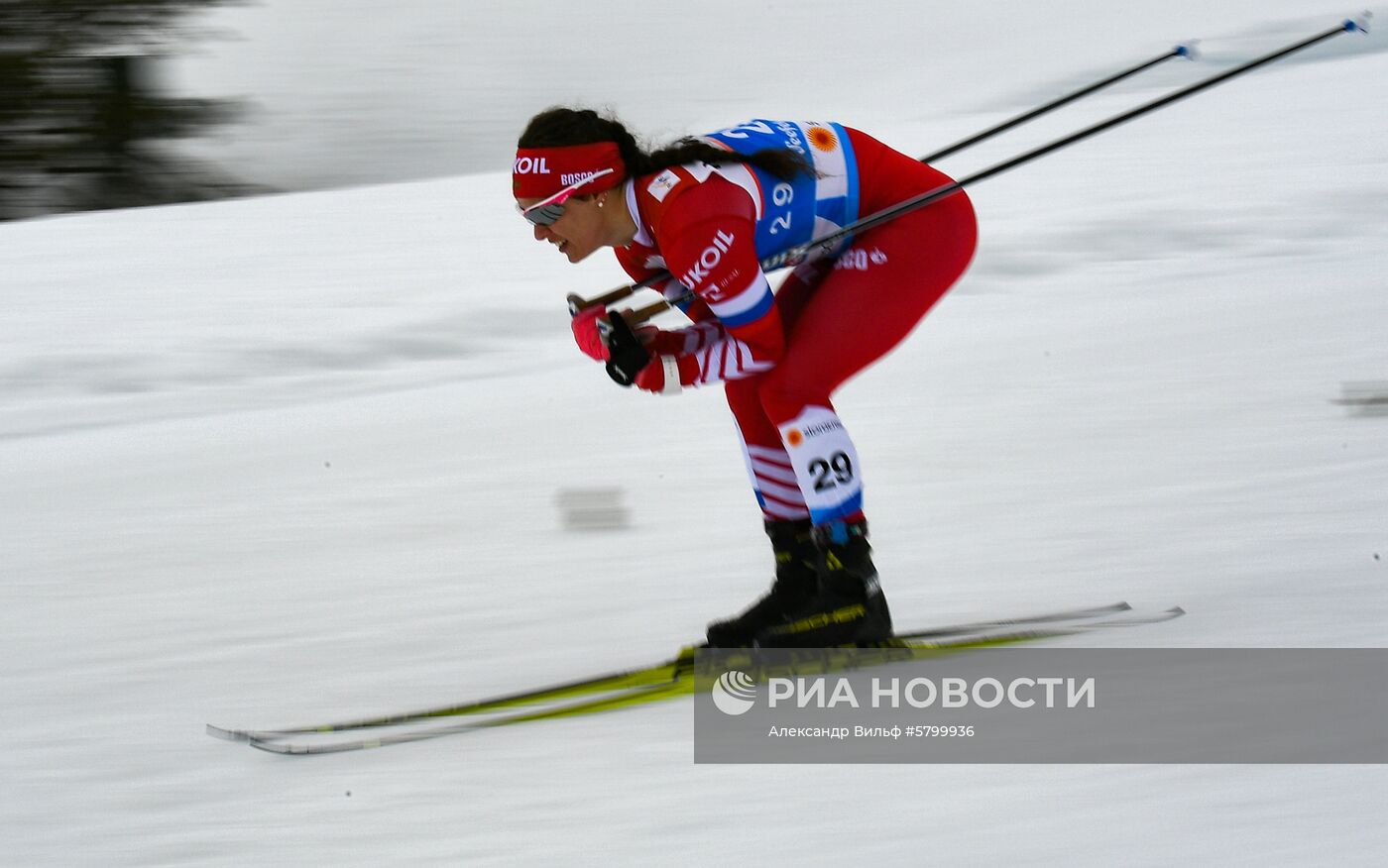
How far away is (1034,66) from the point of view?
16.9 metres

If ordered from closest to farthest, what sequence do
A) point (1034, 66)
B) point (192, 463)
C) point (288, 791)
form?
point (288, 791) < point (192, 463) < point (1034, 66)

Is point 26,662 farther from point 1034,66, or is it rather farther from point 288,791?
point 1034,66

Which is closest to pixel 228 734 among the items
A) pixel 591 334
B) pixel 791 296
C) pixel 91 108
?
pixel 591 334

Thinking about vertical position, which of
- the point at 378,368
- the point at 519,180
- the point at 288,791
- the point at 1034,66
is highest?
the point at 1034,66

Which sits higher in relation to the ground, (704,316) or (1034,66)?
(1034,66)

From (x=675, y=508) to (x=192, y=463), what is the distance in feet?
5.14

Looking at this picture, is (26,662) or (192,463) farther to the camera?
(192,463)

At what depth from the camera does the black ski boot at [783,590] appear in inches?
113

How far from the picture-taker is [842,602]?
8.92 ft

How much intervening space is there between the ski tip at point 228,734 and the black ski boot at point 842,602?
0.96m

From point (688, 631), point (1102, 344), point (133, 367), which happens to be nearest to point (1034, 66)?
point (1102, 344)

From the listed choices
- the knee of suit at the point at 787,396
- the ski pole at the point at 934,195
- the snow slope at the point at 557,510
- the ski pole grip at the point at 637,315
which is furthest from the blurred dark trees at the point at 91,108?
the knee of suit at the point at 787,396

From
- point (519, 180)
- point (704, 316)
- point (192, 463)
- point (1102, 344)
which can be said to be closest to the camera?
point (519, 180)

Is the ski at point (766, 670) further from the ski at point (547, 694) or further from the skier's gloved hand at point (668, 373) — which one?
the skier's gloved hand at point (668, 373)
